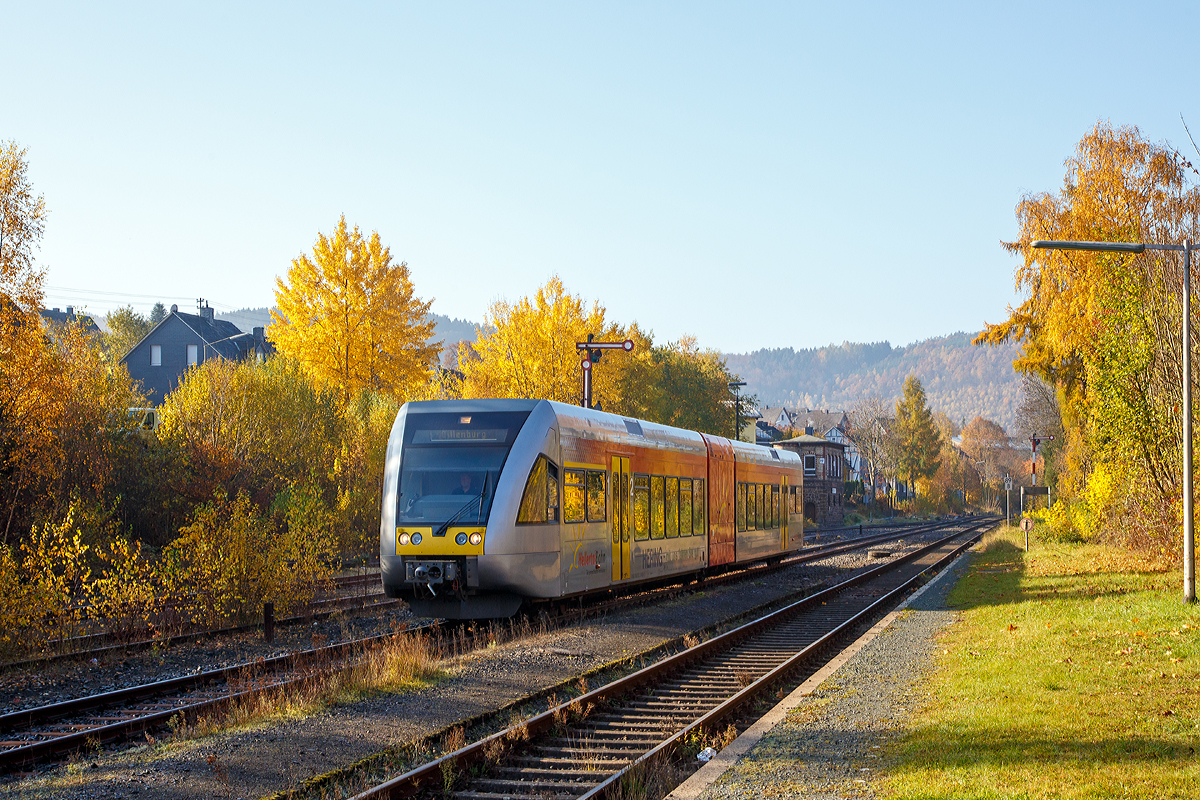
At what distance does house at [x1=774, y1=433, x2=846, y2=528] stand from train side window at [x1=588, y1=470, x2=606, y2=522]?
6042 cm

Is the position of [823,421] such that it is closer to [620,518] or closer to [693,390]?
[693,390]

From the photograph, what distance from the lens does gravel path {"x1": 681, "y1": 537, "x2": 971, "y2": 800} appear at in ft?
25.9

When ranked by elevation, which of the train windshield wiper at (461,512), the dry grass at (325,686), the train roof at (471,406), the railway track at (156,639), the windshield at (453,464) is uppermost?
the train roof at (471,406)

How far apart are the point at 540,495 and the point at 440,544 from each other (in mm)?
1707

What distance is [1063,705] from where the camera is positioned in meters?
10.2

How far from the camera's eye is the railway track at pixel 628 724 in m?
8.20

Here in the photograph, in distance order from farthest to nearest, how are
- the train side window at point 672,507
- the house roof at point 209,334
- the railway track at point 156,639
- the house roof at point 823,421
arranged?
1. the house roof at point 823,421
2. the house roof at point 209,334
3. the train side window at point 672,507
4. the railway track at point 156,639

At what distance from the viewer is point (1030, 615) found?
18062 mm

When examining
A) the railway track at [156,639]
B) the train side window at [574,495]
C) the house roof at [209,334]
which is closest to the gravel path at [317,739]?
the railway track at [156,639]

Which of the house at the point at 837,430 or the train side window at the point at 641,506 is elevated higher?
the house at the point at 837,430

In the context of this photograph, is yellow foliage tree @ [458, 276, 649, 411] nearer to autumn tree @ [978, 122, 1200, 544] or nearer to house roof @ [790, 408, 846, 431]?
autumn tree @ [978, 122, 1200, 544]

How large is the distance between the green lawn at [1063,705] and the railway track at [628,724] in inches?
73.7

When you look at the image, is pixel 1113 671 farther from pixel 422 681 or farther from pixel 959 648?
pixel 422 681

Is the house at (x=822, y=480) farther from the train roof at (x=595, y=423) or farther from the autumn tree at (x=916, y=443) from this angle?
the train roof at (x=595, y=423)
